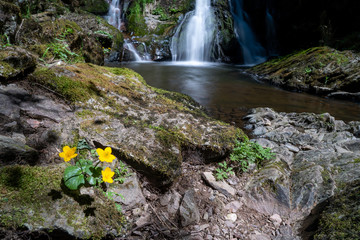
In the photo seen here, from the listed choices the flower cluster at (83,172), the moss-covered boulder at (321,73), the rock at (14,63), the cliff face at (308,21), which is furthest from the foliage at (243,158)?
the cliff face at (308,21)

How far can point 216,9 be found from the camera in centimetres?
1762

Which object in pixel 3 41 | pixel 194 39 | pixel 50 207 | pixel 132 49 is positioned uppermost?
pixel 194 39

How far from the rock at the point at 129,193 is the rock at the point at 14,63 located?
164cm

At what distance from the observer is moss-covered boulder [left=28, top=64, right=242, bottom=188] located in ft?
6.15

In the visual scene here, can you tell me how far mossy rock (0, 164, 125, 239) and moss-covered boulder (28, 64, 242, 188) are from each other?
470 millimetres

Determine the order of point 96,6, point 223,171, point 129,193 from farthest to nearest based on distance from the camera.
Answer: point 96,6, point 223,171, point 129,193

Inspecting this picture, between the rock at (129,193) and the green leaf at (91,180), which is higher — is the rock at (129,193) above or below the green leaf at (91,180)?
below

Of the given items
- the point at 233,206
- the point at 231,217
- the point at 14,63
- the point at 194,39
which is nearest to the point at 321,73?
the point at 233,206

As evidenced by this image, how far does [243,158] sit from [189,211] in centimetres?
102

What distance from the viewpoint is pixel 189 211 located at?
5.57 ft

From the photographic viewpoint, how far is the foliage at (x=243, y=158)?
7.40 feet

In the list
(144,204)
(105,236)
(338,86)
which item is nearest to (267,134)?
(144,204)

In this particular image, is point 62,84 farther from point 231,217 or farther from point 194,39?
point 194,39

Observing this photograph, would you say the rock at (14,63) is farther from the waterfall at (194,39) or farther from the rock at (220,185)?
the waterfall at (194,39)
